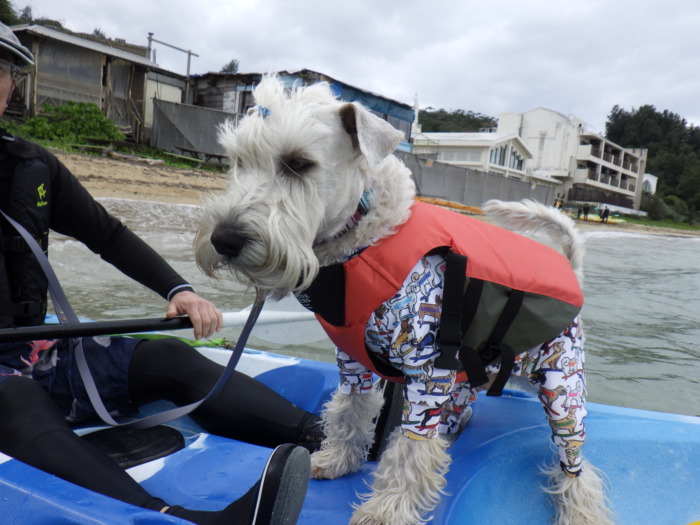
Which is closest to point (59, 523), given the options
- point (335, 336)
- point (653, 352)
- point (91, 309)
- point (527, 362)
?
point (335, 336)

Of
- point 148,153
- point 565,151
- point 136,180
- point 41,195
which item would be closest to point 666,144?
point 565,151

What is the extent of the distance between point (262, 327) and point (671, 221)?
62638mm

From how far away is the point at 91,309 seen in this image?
5148 millimetres

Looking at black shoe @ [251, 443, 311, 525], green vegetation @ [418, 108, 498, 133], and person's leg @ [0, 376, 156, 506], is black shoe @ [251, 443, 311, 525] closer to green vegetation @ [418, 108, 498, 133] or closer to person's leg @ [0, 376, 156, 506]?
person's leg @ [0, 376, 156, 506]

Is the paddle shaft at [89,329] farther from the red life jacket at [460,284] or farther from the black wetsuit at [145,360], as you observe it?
the red life jacket at [460,284]

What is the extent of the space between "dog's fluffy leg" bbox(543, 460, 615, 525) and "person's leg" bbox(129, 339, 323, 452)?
106 cm

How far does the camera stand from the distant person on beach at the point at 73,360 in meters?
1.82

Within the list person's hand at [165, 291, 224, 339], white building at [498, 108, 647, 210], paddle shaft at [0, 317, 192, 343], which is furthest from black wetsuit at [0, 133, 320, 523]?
white building at [498, 108, 647, 210]

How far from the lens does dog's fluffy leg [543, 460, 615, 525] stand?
2.06 metres

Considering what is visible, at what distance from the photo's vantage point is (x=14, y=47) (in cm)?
210

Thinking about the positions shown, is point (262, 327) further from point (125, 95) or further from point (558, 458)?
point (125, 95)

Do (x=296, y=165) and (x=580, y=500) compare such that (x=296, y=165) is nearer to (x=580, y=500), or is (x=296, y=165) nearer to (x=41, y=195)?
(x=41, y=195)

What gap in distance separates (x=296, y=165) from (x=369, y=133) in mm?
262

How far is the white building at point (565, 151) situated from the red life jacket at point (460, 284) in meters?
57.1
